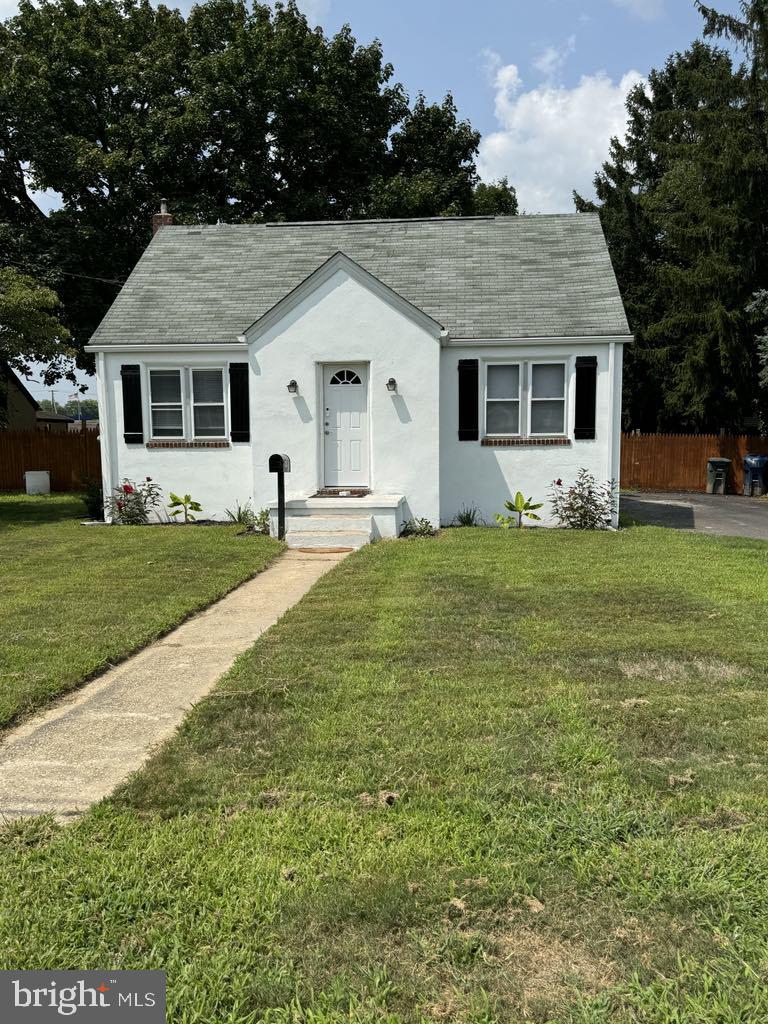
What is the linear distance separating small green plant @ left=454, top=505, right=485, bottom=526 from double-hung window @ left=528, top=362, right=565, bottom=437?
1.72 metres

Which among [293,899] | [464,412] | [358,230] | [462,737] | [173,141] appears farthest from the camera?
[173,141]

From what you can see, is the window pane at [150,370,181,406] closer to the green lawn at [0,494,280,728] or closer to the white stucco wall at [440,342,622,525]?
the green lawn at [0,494,280,728]

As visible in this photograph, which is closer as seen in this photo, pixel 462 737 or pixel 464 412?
pixel 462 737

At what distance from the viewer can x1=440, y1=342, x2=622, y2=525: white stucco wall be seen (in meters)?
13.4

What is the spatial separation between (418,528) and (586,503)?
3069 mm

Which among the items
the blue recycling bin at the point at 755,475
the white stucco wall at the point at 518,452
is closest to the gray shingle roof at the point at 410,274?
the white stucco wall at the point at 518,452

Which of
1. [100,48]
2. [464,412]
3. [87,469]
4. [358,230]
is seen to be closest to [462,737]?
[464,412]

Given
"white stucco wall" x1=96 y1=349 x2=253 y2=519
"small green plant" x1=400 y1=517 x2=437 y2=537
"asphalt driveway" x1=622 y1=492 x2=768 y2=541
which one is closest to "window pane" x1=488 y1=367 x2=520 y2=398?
"small green plant" x1=400 y1=517 x2=437 y2=537

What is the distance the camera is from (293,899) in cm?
279

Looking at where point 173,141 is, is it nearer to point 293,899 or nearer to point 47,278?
point 47,278

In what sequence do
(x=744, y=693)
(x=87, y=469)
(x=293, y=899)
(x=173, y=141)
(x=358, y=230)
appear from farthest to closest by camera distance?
(x=173, y=141) → (x=87, y=469) → (x=358, y=230) → (x=744, y=693) → (x=293, y=899)

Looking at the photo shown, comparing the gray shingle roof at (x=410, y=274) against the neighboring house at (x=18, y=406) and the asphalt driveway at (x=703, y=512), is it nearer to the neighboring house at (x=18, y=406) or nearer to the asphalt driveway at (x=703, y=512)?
the asphalt driveway at (x=703, y=512)

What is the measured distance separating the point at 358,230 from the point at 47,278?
42.0 feet

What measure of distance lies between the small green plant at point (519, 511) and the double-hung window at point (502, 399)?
4.02 feet
